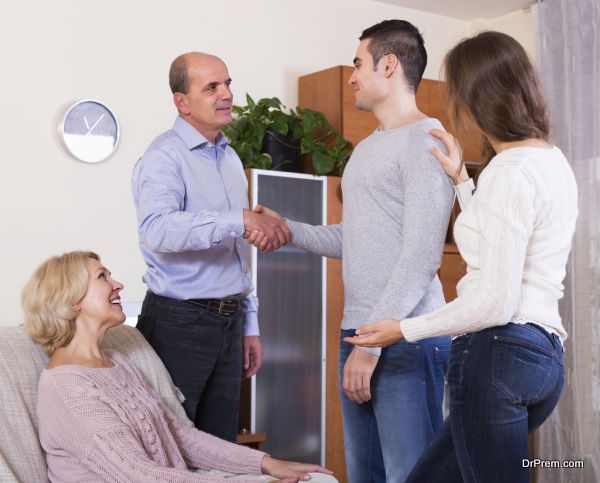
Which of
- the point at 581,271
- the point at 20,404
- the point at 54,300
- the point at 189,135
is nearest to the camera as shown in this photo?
the point at 20,404

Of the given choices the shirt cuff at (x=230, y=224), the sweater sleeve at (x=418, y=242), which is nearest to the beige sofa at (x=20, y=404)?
the shirt cuff at (x=230, y=224)

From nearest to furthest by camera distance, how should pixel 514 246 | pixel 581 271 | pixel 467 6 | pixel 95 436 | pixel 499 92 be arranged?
1. pixel 514 246
2. pixel 499 92
3. pixel 95 436
4. pixel 581 271
5. pixel 467 6

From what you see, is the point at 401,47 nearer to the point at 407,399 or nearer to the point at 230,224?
the point at 230,224

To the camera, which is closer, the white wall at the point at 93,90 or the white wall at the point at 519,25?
the white wall at the point at 93,90

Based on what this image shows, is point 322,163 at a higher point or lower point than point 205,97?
lower

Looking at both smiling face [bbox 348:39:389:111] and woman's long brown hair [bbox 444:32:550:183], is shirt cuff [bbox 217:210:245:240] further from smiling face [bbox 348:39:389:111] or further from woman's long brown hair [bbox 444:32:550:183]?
woman's long brown hair [bbox 444:32:550:183]

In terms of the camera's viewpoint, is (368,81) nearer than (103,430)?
No

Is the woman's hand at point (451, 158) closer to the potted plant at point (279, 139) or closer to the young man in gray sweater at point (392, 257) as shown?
the young man in gray sweater at point (392, 257)

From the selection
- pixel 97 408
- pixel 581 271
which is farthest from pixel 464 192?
pixel 581 271

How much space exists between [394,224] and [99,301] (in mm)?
790

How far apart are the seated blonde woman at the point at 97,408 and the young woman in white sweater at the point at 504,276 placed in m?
0.66

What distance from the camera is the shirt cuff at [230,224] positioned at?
2.38 meters

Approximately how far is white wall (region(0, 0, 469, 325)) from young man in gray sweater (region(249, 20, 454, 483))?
6.87 feet

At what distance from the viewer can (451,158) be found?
2055mm
